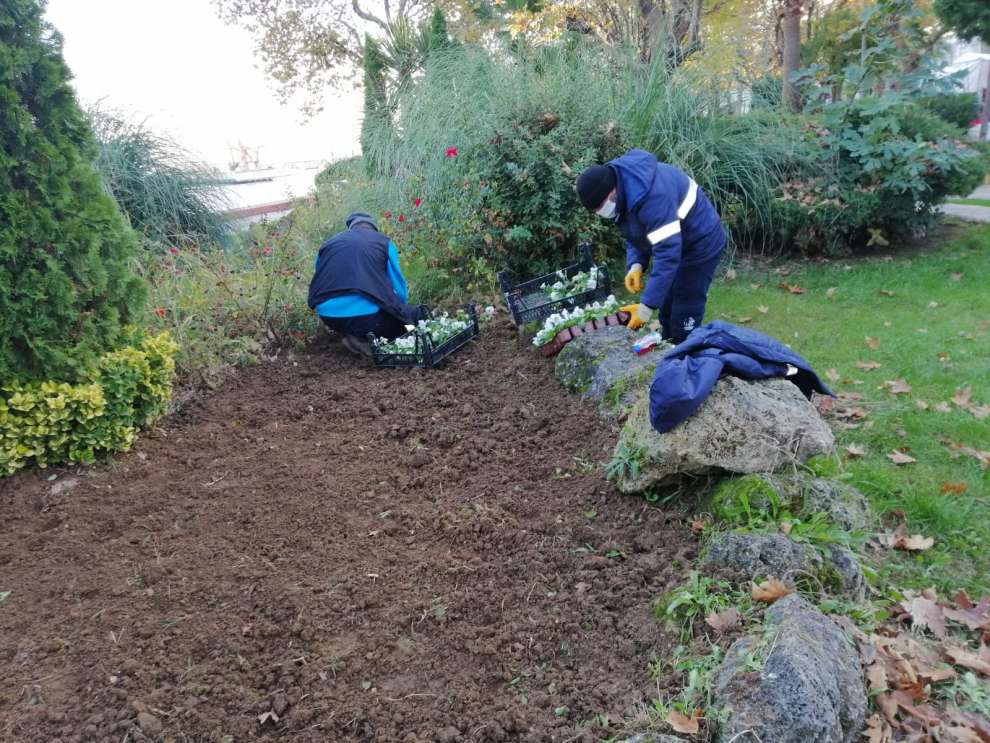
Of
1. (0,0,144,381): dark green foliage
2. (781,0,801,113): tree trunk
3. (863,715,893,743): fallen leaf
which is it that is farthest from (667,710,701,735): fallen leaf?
(781,0,801,113): tree trunk

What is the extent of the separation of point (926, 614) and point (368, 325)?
14.1 feet

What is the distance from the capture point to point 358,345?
561cm

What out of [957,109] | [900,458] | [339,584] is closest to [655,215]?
[900,458]

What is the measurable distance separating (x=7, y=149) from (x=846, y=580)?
181 inches

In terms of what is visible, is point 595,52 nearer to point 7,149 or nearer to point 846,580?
point 7,149

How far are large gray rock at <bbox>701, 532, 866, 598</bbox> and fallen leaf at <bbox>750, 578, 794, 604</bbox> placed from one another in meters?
0.09

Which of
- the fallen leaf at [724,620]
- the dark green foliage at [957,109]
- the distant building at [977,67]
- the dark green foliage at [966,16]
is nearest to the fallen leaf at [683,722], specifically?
the fallen leaf at [724,620]

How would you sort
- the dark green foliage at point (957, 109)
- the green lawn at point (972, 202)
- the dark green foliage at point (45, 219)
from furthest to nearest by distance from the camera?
1. the dark green foliage at point (957, 109)
2. the green lawn at point (972, 202)
3. the dark green foliage at point (45, 219)

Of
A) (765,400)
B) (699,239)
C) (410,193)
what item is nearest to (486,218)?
(410,193)

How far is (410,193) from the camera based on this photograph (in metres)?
7.53

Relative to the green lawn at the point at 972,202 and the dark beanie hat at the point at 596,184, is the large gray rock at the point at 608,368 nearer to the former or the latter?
the dark beanie hat at the point at 596,184

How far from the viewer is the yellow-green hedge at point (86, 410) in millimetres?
3660

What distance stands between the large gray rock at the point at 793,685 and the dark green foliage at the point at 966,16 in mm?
10822

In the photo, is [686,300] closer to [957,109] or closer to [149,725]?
[149,725]
